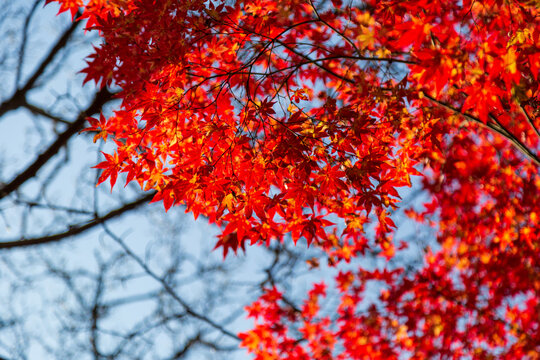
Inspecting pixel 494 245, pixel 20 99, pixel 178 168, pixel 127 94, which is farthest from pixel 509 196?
pixel 20 99

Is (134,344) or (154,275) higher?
(154,275)

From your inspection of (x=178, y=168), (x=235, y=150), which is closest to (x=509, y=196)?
(x=235, y=150)

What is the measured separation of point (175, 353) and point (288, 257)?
2.80 m

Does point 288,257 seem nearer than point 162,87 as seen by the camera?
No

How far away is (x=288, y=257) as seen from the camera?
313 inches

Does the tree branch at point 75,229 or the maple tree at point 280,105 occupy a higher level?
the tree branch at point 75,229

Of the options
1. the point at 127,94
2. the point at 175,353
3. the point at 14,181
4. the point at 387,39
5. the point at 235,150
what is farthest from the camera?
the point at 175,353

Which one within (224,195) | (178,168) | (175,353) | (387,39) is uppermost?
(387,39)

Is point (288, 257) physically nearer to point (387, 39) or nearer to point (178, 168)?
point (387, 39)

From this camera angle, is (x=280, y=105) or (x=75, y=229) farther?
(x=75, y=229)

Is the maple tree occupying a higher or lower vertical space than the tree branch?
lower

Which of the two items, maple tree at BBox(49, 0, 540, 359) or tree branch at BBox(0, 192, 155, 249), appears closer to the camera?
maple tree at BBox(49, 0, 540, 359)

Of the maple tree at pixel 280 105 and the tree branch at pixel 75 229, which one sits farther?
the tree branch at pixel 75 229

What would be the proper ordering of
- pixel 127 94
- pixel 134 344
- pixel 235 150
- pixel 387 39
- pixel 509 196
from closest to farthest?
pixel 127 94 < pixel 235 150 < pixel 387 39 < pixel 509 196 < pixel 134 344
